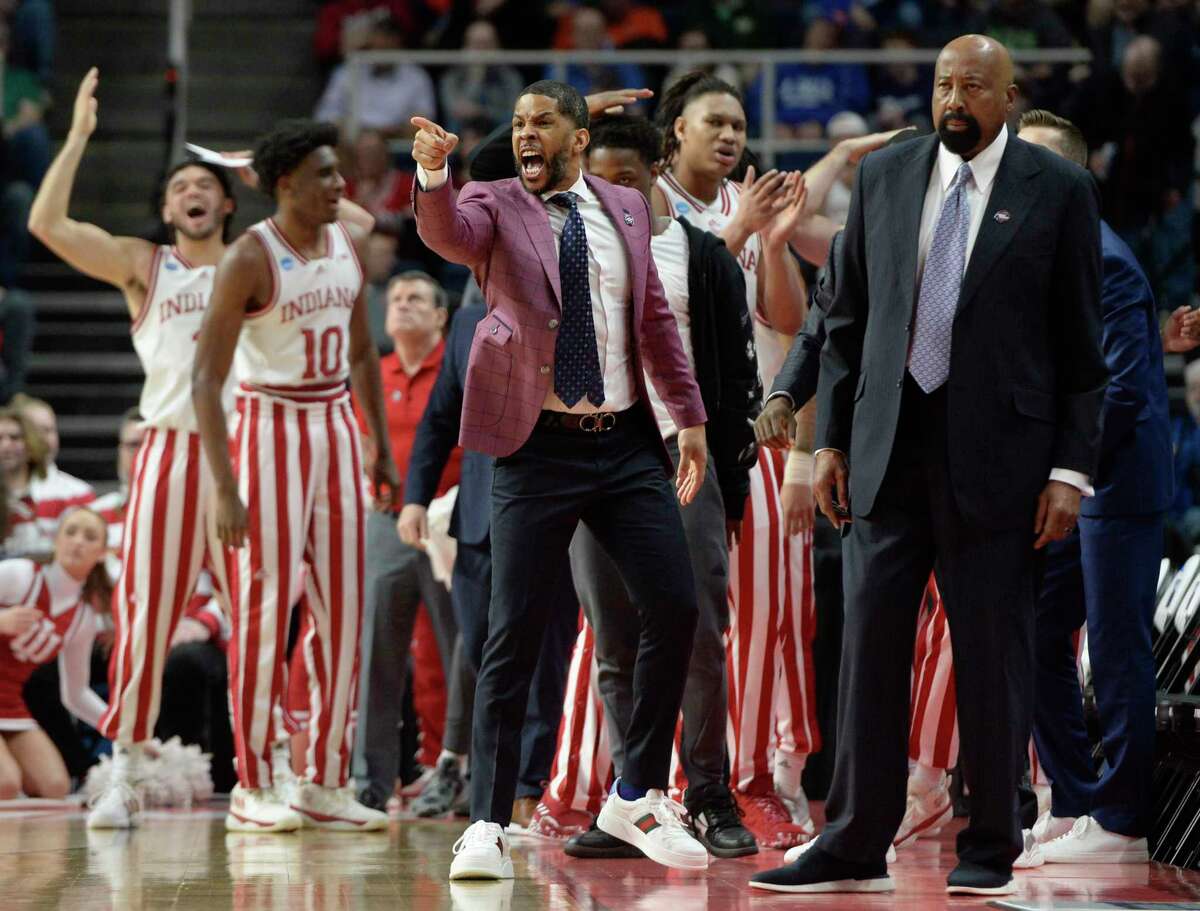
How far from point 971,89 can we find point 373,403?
2.95 m

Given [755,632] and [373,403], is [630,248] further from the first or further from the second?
[373,403]

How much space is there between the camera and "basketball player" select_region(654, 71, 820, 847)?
577 cm

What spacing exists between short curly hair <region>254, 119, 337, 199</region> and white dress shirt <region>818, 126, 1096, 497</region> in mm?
2661

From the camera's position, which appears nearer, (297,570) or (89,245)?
(297,570)

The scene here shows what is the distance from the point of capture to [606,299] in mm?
4969

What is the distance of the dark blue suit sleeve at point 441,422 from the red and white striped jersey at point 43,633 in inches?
78.4

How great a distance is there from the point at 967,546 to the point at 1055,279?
0.64 metres

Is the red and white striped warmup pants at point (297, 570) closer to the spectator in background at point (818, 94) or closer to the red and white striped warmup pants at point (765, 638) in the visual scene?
the red and white striped warmup pants at point (765, 638)

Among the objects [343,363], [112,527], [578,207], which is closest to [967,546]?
[578,207]

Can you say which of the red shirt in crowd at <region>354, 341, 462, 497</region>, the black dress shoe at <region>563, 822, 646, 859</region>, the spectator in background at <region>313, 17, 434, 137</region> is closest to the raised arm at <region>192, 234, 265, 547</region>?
the red shirt in crowd at <region>354, 341, 462, 497</region>

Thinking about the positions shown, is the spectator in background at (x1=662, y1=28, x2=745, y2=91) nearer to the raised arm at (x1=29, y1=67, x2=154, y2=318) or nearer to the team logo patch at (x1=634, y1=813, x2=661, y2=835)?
the raised arm at (x1=29, y1=67, x2=154, y2=318)

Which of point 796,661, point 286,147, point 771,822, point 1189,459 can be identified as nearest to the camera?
point 771,822

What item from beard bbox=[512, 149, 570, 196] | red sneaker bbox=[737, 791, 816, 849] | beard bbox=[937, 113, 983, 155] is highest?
beard bbox=[937, 113, 983, 155]

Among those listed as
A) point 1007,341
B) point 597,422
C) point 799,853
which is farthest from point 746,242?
point 799,853
